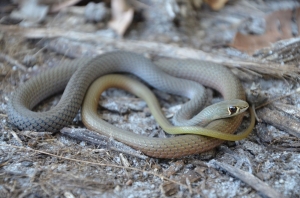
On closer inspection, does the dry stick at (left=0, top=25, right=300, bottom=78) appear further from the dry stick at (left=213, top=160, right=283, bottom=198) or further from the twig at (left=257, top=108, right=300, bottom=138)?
the dry stick at (left=213, top=160, right=283, bottom=198)

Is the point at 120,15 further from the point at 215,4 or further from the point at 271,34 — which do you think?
the point at 271,34

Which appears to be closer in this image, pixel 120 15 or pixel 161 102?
pixel 161 102

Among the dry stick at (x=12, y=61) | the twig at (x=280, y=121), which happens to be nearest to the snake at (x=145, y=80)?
the twig at (x=280, y=121)

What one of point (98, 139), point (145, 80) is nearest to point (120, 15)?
point (145, 80)

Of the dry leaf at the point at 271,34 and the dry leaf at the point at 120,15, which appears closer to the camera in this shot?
the dry leaf at the point at 271,34

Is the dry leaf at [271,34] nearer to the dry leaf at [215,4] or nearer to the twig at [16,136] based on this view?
the dry leaf at [215,4]
